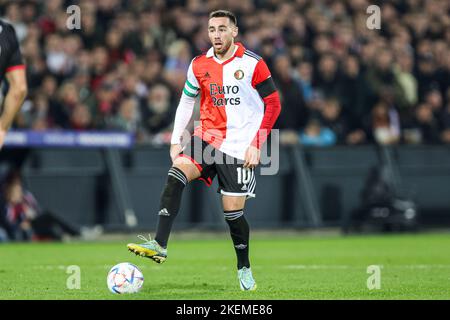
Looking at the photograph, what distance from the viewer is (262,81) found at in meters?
9.31

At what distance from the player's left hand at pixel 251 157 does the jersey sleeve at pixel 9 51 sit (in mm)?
2397

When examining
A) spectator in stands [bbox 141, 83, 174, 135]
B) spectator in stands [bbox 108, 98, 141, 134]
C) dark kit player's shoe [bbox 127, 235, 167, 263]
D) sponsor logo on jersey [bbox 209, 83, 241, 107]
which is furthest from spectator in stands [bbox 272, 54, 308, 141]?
dark kit player's shoe [bbox 127, 235, 167, 263]

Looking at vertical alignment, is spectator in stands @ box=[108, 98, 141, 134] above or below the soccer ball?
above

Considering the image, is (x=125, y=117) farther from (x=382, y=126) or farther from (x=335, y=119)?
(x=382, y=126)

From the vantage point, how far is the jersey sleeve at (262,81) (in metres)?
9.30

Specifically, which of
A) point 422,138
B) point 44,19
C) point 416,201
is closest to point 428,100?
point 422,138

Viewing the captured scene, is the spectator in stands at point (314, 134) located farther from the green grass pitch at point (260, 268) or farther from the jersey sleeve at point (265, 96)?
the jersey sleeve at point (265, 96)

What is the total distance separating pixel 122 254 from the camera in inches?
559

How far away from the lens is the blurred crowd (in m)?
17.8

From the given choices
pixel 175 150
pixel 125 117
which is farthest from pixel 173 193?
pixel 125 117

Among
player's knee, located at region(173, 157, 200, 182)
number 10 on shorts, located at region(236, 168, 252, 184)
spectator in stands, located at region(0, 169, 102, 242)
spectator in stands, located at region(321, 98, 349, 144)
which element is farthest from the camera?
spectator in stands, located at region(321, 98, 349, 144)

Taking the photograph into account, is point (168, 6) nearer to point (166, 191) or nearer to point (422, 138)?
point (422, 138)

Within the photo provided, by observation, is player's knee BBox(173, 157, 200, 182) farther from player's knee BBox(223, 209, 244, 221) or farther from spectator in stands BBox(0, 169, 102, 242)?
spectator in stands BBox(0, 169, 102, 242)

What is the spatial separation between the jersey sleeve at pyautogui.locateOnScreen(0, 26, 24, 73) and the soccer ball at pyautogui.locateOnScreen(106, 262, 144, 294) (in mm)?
2381
